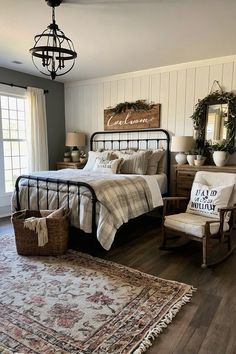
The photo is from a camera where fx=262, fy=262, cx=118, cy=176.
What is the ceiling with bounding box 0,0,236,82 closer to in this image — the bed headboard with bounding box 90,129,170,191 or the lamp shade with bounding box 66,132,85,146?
the bed headboard with bounding box 90,129,170,191

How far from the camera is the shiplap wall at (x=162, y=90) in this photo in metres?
4.14

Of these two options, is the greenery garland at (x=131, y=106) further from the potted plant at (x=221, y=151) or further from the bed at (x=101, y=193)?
the potted plant at (x=221, y=151)

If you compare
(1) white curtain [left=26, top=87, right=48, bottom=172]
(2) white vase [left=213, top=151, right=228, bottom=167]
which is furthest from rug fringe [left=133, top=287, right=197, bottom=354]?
(1) white curtain [left=26, top=87, right=48, bottom=172]

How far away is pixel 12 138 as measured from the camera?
4.96 meters

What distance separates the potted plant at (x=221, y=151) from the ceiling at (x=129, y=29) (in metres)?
1.33

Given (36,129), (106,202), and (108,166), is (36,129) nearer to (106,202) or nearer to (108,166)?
(108,166)

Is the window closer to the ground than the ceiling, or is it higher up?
closer to the ground

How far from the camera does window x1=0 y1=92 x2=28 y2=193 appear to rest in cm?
479

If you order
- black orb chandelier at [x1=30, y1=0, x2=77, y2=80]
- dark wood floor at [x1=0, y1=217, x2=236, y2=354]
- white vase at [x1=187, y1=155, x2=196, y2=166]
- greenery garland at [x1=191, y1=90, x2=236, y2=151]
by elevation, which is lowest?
dark wood floor at [x1=0, y1=217, x2=236, y2=354]

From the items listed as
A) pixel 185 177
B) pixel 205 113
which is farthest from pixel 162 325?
pixel 205 113

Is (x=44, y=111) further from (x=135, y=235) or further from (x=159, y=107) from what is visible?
(x=135, y=235)

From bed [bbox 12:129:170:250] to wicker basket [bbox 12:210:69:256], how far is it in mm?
209

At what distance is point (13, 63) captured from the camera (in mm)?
4414

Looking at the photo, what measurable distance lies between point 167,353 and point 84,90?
198 inches
